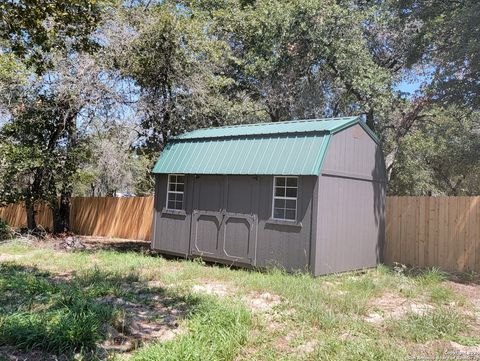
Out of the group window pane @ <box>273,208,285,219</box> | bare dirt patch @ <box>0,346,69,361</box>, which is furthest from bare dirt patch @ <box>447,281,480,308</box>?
bare dirt patch @ <box>0,346,69,361</box>

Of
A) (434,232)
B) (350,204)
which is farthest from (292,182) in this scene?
(434,232)

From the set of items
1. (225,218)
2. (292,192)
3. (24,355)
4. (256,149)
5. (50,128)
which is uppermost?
(50,128)

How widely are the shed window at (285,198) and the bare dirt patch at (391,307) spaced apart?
2435 millimetres

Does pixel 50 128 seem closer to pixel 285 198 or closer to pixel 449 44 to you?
pixel 285 198

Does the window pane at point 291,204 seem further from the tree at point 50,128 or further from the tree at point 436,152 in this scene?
the tree at point 436,152

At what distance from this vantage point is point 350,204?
29.1 ft

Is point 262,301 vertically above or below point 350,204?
below

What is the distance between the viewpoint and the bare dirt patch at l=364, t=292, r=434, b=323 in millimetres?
5529

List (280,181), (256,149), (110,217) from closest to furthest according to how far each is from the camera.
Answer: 1. (280,181)
2. (256,149)
3. (110,217)

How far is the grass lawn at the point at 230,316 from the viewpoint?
4.14 m

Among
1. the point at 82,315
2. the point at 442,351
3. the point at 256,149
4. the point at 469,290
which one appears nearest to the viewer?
the point at 442,351

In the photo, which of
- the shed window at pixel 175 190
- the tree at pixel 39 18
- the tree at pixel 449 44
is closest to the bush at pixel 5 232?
the shed window at pixel 175 190

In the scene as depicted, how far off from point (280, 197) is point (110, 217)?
9133 millimetres

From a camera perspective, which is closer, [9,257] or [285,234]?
[285,234]
